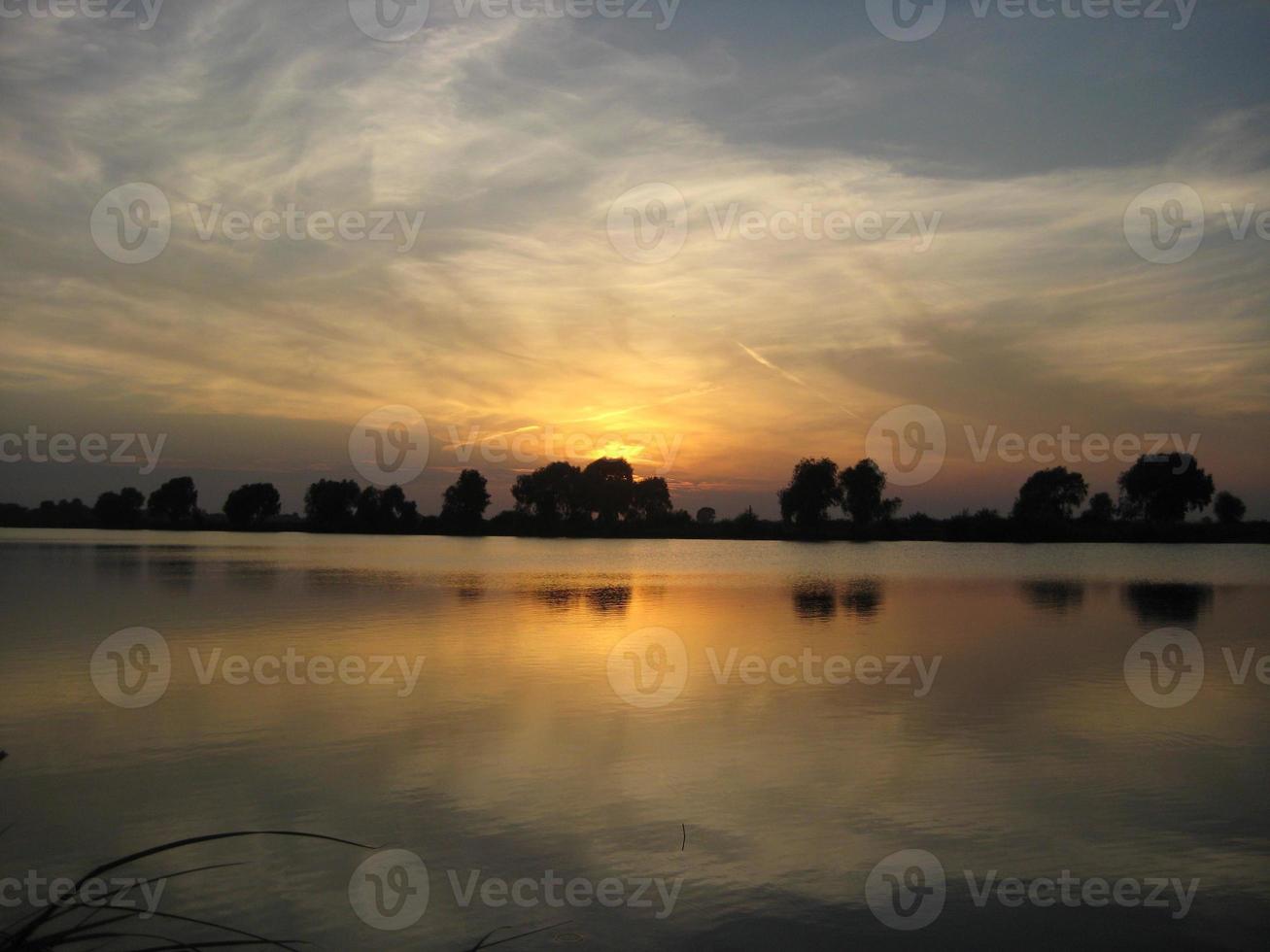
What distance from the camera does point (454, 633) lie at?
755 inches

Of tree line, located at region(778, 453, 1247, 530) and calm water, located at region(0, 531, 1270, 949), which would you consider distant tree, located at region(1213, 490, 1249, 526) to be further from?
calm water, located at region(0, 531, 1270, 949)

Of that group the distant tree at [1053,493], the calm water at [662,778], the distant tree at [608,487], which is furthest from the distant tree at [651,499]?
the calm water at [662,778]

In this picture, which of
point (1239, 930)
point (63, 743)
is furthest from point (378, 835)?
point (1239, 930)

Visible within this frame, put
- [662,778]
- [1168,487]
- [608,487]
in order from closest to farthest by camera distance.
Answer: [662,778], [1168,487], [608,487]

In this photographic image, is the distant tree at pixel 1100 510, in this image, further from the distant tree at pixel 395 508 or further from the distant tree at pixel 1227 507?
the distant tree at pixel 395 508

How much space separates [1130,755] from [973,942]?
17.0 ft

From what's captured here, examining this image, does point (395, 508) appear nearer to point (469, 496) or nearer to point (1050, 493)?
point (469, 496)

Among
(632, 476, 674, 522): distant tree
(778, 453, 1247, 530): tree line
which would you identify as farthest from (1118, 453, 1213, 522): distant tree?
(632, 476, 674, 522): distant tree

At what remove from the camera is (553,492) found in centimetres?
13650

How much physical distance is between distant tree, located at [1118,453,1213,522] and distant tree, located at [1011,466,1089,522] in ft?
21.0

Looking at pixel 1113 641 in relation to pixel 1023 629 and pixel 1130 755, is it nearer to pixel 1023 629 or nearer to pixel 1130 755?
pixel 1023 629

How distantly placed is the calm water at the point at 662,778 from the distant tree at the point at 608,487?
381ft

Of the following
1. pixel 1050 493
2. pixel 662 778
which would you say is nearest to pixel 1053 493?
pixel 1050 493

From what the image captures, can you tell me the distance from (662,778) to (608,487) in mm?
127184
